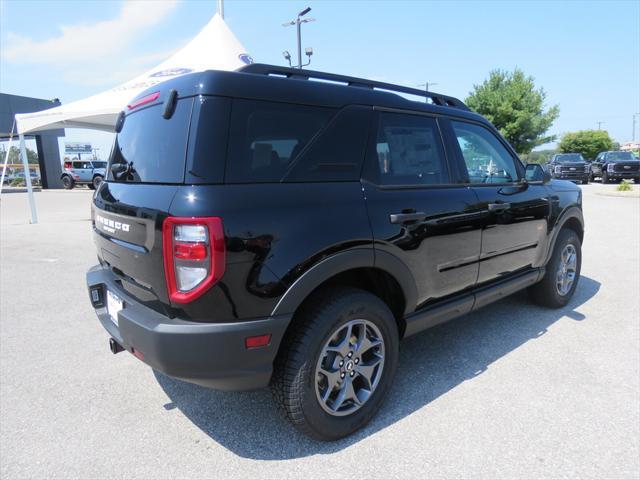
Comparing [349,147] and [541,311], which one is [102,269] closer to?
[349,147]

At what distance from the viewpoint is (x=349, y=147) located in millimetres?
2303

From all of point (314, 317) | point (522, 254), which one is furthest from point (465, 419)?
point (522, 254)

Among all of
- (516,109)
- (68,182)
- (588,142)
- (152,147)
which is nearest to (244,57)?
(152,147)

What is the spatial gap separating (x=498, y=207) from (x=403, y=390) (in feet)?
4.98

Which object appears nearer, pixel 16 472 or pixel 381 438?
pixel 16 472

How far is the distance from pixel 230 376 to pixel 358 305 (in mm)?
755

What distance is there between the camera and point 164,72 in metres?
10.0

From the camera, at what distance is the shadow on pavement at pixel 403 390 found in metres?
2.24

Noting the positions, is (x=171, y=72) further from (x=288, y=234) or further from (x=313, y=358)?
(x=313, y=358)

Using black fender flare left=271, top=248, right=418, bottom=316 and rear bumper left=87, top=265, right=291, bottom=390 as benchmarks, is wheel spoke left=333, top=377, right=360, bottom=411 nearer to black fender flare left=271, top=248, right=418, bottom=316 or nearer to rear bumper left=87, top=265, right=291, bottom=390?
rear bumper left=87, top=265, right=291, bottom=390

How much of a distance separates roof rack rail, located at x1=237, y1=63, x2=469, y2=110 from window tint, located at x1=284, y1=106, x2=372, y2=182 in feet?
0.97

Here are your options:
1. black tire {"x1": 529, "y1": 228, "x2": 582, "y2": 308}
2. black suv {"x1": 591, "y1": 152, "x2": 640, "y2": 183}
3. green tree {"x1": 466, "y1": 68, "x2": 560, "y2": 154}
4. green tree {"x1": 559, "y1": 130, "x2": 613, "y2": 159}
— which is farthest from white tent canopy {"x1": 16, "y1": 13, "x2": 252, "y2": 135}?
green tree {"x1": 559, "y1": 130, "x2": 613, "y2": 159}

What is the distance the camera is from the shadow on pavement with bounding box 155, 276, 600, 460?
7.36 ft

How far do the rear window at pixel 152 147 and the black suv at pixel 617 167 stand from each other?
27062 mm
